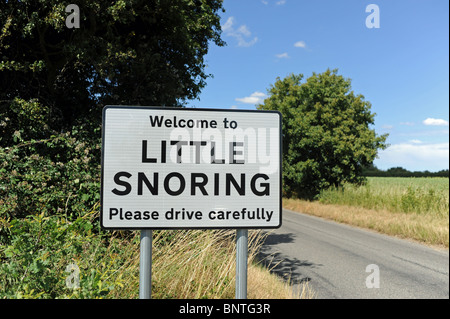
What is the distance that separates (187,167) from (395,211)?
14.7 metres

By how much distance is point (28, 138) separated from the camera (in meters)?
6.08

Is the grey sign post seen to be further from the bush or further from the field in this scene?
the field

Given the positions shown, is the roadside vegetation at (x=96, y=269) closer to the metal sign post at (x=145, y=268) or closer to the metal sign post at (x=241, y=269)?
the metal sign post at (x=145, y=268)

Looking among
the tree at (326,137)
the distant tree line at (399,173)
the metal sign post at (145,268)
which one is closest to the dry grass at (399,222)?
the tree at (326,137)

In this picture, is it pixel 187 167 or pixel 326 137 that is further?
pixel 326 137

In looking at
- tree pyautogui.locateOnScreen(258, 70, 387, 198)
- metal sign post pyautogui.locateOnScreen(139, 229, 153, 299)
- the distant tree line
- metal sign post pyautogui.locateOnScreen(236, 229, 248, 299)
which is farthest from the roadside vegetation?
the distant tree line

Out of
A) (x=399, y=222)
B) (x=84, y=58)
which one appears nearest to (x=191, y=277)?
(x=84, y=58)

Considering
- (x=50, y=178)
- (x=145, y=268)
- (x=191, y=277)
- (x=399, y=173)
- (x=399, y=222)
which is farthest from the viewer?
(x=399, y=173)

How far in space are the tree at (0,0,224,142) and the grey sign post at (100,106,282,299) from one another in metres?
5.20

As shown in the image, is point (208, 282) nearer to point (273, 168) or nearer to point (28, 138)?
point (273, 168)

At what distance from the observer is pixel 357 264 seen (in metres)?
7.24

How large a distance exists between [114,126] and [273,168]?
3.00 feet

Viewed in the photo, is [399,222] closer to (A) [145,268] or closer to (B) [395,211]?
(B) [395,211]

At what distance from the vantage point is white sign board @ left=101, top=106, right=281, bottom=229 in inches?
65.0
